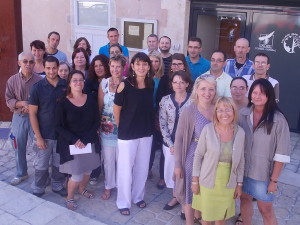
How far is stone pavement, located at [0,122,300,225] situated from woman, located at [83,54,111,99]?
1407 mm

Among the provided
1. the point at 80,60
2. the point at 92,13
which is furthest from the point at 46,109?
the point at 92,13

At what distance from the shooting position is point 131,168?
13.8 ft

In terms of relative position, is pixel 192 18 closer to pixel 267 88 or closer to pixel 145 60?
pixel 145 60

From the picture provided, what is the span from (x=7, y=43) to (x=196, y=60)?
14.2ft

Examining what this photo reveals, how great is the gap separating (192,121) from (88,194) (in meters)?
1.91

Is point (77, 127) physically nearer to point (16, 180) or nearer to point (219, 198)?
point (16, 180)

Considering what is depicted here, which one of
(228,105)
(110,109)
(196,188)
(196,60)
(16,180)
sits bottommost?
(16,180)

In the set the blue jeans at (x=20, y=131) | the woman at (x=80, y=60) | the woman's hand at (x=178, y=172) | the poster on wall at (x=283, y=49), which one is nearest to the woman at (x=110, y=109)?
the woman at (x=80, y=60)

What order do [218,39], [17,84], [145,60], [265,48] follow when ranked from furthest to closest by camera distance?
[218,39]
[265,48]
[17,84]
[145,60]

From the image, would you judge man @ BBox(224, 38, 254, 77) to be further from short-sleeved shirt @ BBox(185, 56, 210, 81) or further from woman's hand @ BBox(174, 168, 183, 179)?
woman's hand @ BBox(174, 168, 183, 179)

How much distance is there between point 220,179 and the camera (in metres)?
3.32

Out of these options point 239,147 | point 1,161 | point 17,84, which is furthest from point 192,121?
point 1,161

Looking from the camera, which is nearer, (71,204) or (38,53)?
(71,204)

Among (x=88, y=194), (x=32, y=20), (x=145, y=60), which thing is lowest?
(x=88, y=194)
